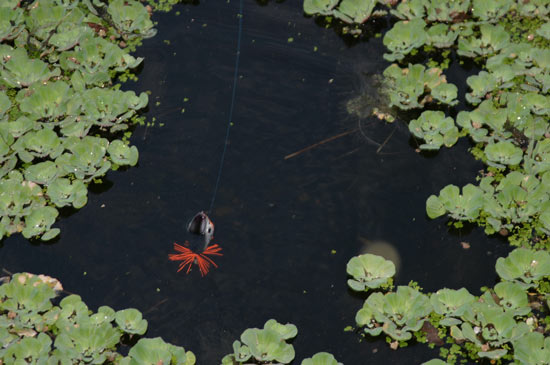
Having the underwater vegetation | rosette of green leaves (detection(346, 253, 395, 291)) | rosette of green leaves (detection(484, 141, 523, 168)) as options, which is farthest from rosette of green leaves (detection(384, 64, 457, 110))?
rosette of green leaves (detection(346, 253, 395, 291))

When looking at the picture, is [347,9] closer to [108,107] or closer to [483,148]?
[483,148]

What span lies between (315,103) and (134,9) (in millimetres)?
1373

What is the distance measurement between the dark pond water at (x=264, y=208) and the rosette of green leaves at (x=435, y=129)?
0.27 ft

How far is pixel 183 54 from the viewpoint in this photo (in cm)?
520

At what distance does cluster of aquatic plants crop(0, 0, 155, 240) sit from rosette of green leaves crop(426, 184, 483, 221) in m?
1.68

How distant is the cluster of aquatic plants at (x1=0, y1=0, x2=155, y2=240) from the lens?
4.43 meters

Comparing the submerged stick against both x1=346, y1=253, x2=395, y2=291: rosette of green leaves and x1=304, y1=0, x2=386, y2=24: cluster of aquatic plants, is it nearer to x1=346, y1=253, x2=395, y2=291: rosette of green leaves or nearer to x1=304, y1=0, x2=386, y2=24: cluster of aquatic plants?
x1=346, y1=253, x2=395, y2=291: rosette of green leaves

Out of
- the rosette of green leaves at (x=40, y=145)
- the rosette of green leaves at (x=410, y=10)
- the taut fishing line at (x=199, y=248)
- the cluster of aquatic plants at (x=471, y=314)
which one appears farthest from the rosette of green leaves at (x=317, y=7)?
the cluster of aquatic plants at (x=471, y=314)

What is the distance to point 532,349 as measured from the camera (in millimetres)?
3764

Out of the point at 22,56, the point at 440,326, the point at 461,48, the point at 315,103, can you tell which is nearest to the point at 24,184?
the point at 22,56

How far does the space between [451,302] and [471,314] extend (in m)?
0.11

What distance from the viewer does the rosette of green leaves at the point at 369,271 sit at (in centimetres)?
411

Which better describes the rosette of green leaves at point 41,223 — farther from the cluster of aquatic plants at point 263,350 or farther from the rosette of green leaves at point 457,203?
the rosette of green leaves at point 457,203

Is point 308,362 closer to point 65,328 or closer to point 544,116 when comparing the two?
point 65,328
